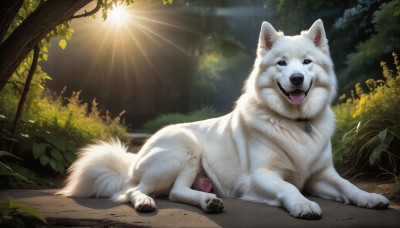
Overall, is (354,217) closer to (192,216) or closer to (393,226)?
(393,226)

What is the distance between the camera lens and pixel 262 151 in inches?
130

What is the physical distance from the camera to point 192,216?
8.85 ft

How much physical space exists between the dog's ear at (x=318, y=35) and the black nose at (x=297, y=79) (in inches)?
21.3

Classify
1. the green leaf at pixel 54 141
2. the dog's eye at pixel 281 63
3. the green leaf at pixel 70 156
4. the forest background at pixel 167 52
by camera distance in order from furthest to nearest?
the forest background at pixel 167 52, the green leaf at pixel 70 156, the green leaf at pixel 54 141, the dog's eye at pixel 281 63

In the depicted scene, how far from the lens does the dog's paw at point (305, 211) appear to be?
262cm

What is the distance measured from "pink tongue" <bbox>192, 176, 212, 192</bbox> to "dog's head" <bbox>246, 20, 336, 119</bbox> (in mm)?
817

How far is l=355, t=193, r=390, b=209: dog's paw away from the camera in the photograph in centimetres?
293

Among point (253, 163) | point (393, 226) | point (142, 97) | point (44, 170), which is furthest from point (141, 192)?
point (142, 97)

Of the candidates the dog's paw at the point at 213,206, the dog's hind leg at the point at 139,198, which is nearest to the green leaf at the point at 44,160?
the dog's hind leg at the point at 139,198

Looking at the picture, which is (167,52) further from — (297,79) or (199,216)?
(199,216)

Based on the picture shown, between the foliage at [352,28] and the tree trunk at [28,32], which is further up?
the foliage at [352,28]

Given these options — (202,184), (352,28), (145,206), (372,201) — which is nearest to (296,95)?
(372,201)

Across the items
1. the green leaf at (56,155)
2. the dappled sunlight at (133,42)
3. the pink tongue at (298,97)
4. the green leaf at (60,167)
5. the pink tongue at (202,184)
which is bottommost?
the pink tongue at (202,184)

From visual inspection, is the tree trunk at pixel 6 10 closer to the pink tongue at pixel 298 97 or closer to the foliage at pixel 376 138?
the pink tongue at pixel 298 97
